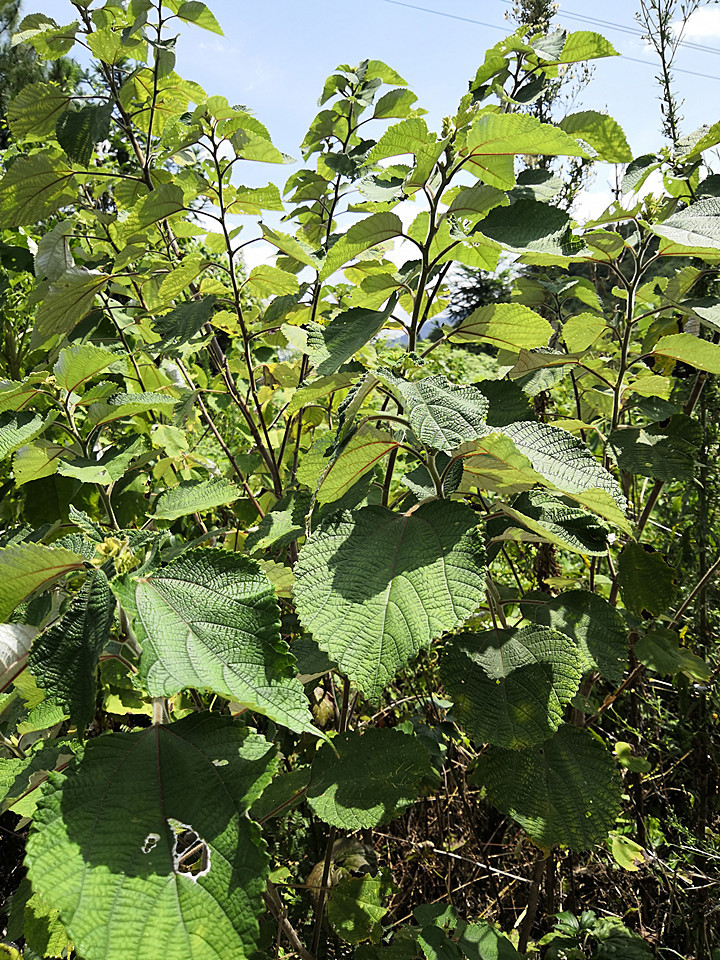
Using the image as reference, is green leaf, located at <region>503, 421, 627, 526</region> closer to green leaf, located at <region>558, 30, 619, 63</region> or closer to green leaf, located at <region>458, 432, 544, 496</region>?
green leaf, located at <region>458, 432, 544, 496</region>

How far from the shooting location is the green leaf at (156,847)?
65cm

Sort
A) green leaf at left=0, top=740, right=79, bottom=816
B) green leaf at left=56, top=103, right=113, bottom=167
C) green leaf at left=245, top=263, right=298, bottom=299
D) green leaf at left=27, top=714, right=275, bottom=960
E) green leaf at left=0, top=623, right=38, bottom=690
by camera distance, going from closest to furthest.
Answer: green leaf at left=27, top=714, right=275, bottom=960, green leaf at left=0, top=623, right=38, bottom=690, green leaf at left=0, top=740, right=79, bottom=816, green leaf at left=56, top=103, right=113, bottom=167, green leaf at left=245, top=263, right=298, bottom=299

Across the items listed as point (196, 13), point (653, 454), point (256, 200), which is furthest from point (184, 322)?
point (653, 454)

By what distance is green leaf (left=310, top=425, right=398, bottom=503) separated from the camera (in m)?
1.01

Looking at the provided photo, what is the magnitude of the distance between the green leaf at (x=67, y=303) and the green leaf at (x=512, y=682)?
115cm

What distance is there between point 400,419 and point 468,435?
8.9 inches

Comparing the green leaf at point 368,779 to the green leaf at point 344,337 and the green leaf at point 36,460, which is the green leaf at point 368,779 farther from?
the green leaf at point 36,460

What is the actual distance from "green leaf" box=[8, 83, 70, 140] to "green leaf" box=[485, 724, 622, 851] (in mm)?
1719

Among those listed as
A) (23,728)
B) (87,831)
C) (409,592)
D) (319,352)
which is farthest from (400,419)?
(23,728)

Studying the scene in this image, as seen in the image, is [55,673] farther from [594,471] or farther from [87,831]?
[594,471]

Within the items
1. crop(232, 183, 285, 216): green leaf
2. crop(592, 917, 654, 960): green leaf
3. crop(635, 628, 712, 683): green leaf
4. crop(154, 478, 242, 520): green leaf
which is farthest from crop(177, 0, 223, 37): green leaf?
crop(592, 917, 654, 960): green leaf

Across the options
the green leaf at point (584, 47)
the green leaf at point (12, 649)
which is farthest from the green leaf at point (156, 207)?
the green leaf at point (12, 649)

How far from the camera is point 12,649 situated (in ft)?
3.00

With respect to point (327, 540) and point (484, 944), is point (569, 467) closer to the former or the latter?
point (327, 540)
